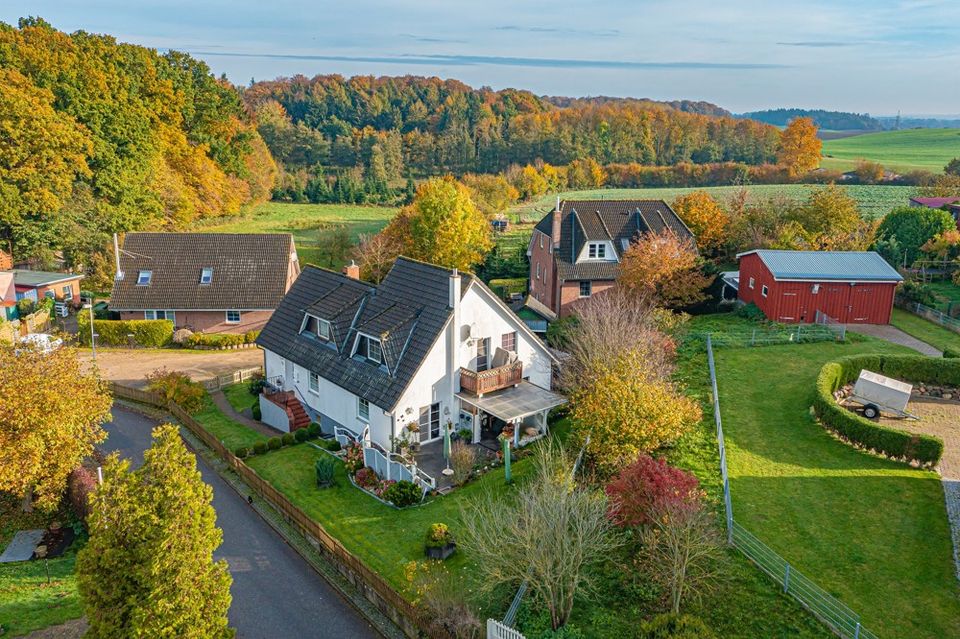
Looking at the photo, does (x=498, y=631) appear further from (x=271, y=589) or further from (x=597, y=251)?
(x=597, y=251)

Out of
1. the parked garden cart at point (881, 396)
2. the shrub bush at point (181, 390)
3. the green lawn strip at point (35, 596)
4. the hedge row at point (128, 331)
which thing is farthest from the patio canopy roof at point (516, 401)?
the hedge row at point (128, 331)

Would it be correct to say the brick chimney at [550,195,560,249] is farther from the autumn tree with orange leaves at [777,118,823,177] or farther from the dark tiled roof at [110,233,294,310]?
the autumn tree with orange leaves at [777,118,823,177]

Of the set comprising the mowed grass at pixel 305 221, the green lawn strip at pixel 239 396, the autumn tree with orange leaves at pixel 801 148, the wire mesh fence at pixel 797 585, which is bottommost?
the green lawn strip at pixel 239 396

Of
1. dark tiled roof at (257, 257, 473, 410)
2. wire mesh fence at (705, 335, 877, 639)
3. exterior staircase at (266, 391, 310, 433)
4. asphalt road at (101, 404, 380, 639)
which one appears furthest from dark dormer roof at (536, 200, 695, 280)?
asphalt road at (101, 404, 380, 639)

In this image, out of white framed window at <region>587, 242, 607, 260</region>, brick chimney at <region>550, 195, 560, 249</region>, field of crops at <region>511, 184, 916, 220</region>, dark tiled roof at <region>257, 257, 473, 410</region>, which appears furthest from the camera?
field of crops at <region>511, 184, 916, 220</region>

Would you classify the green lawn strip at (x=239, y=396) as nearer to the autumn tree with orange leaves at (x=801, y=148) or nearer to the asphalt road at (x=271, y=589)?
the asphalt road at (x=271, y=589)

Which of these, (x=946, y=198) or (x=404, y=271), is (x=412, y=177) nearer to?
(x=946, y=198)
